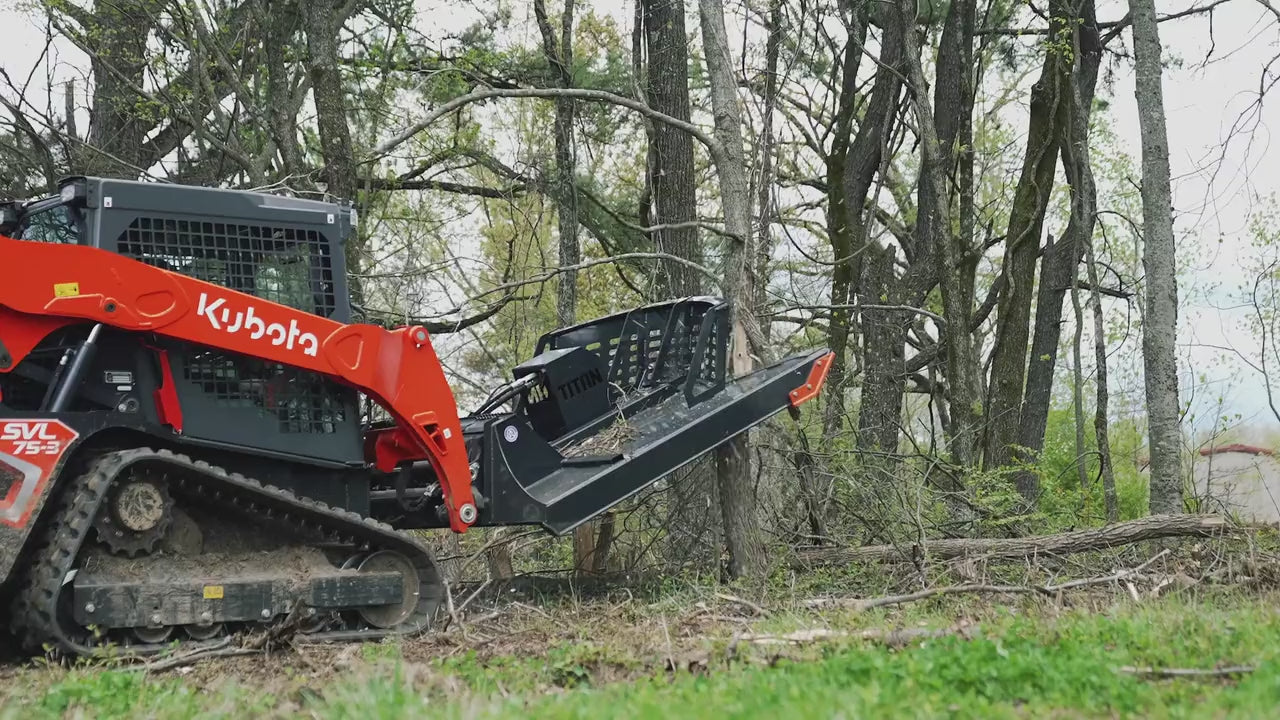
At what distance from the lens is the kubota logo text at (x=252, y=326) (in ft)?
21.2

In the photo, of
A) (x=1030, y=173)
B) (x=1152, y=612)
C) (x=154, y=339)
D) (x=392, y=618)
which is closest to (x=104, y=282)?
(x=154, y=339)

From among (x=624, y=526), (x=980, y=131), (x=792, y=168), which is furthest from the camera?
(x=980, y=131)

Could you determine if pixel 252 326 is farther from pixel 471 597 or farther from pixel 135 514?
pixel 471 597

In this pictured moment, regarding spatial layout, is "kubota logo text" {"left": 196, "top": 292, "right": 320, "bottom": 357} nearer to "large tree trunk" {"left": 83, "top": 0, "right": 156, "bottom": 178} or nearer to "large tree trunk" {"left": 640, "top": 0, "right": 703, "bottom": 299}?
"large tree trunk" {"left": 640, "top": 0, "right": 703, "bottom": 299}

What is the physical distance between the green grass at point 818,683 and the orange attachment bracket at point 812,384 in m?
2.87

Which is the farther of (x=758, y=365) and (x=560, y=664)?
(x=758, y=365)

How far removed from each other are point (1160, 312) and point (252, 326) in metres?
7.39

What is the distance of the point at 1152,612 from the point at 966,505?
15.2 feet

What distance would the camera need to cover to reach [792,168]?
1814 cm

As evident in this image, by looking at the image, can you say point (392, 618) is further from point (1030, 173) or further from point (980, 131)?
point (980, 131)

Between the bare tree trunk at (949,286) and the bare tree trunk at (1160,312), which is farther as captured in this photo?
the bare tree trunk at (949,286)

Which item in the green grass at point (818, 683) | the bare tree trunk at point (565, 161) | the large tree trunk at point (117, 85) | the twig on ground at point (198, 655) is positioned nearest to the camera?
the green grass at point (818, 683)

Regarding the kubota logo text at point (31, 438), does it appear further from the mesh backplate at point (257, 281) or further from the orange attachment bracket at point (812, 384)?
the orange attachment bracket at point (812, 384)

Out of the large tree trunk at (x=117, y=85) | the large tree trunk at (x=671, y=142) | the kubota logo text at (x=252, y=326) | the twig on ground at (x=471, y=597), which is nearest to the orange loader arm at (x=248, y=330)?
the kubota logo text at (x=252, y=326)
